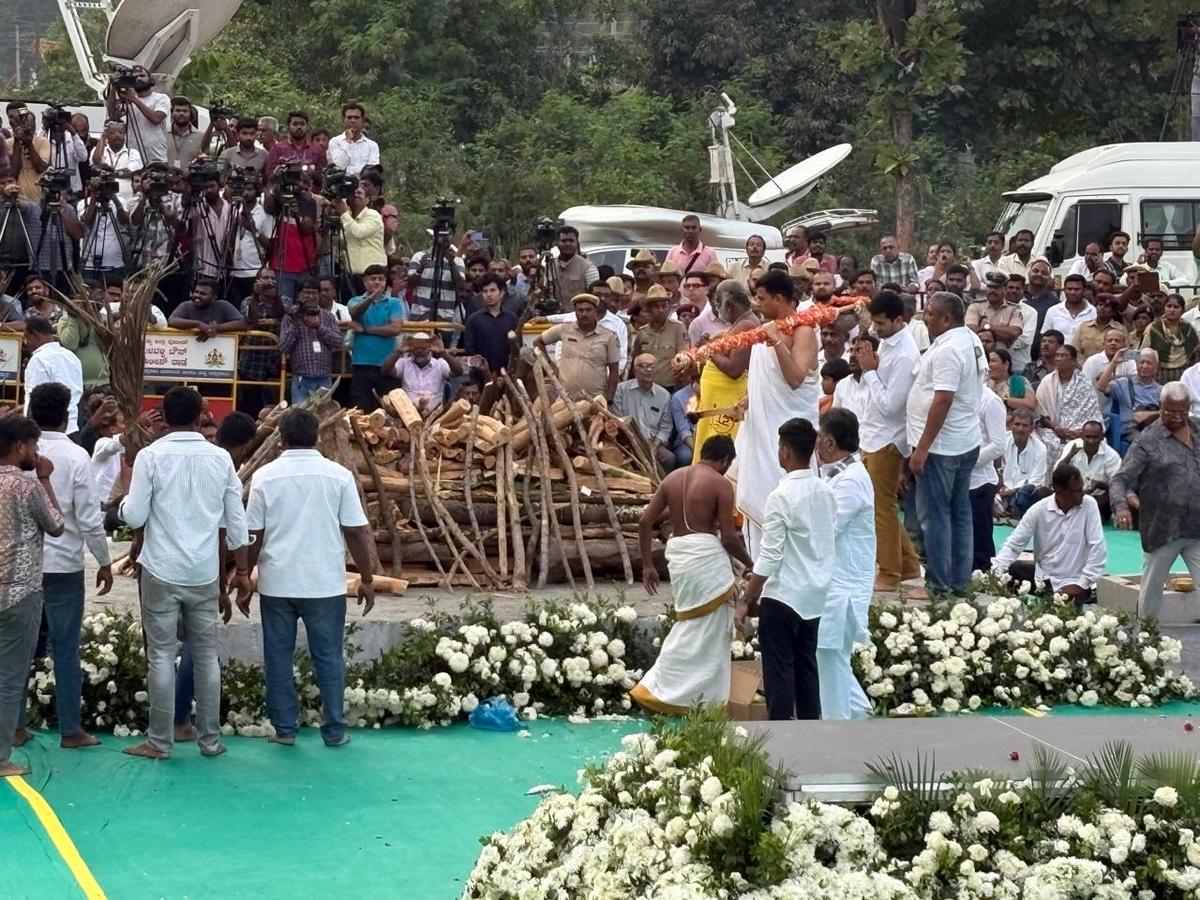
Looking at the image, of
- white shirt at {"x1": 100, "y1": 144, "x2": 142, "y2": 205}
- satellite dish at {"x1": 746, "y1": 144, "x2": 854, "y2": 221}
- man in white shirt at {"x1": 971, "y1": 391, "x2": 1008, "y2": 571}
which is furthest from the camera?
satellite dish at {"x1": 746, "y1": 144, "x2": 854, "y2": 221}

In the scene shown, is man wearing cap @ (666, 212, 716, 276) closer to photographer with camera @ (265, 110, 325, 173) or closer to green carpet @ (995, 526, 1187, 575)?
photographer with camera @ (265, 110, 325, 173)

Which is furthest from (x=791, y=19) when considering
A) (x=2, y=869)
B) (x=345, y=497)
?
(x=2, y=869)

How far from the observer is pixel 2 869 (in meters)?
7.60

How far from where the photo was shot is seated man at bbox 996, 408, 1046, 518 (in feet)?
54.6

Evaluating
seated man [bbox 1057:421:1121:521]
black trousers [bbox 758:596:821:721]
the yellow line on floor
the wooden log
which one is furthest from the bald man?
the yellow line on floor

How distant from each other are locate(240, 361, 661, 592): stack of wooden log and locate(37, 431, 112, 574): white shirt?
2.58 metres

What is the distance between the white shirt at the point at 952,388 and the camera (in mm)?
11320

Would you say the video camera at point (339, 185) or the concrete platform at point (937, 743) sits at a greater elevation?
the video camera at point (339, 185)

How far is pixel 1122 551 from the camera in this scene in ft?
51.4

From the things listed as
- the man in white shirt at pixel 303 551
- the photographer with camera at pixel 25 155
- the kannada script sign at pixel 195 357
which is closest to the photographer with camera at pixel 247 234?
the kannada script sign at pixel 195 357

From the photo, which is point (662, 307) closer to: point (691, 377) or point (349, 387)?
point (691, 377)

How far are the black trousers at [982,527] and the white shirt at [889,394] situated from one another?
1570 mm

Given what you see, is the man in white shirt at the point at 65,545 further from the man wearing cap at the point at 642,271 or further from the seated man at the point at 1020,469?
the seated man at the point at 1020,469

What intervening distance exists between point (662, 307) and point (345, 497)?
21.3 ft
